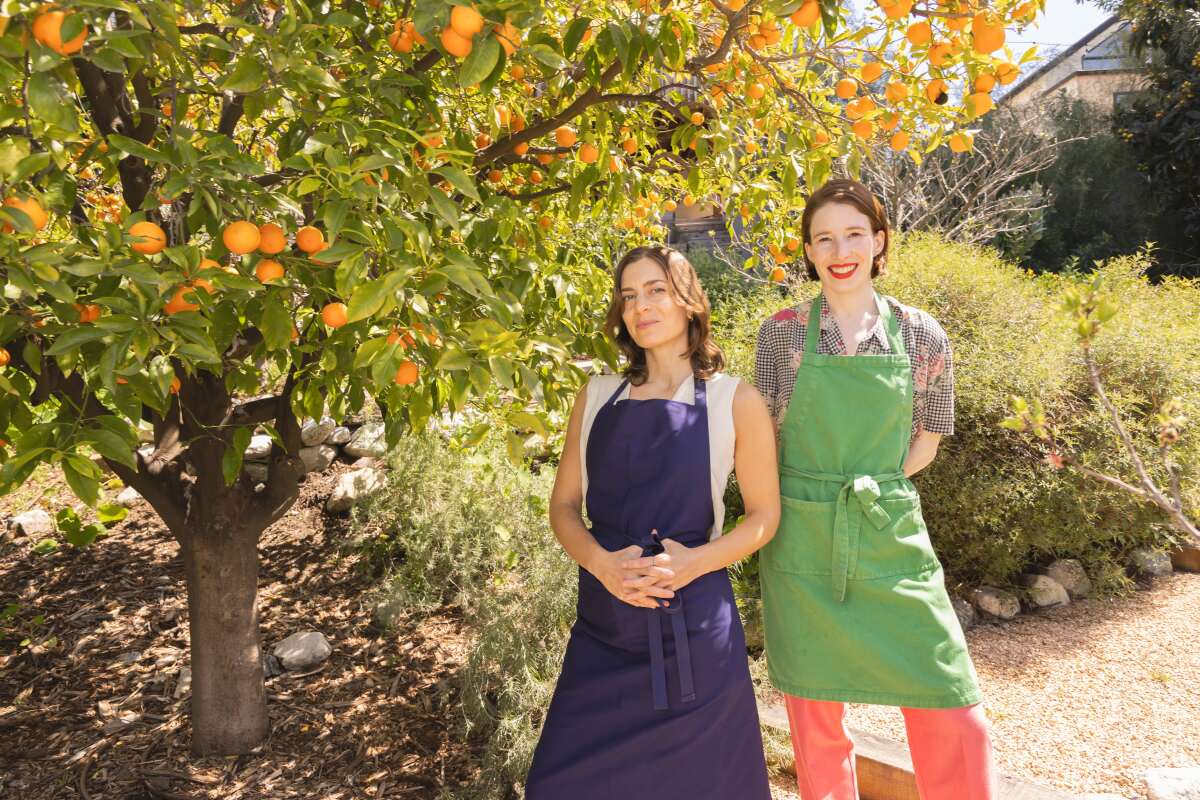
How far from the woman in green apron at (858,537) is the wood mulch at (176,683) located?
4.22 feet

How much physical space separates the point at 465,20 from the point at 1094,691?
342 cm

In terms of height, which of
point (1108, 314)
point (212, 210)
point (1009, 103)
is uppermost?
point (1009, 103)

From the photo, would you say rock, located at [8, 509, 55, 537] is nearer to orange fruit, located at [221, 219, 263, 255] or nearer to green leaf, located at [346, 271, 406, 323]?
orange fruit, located at [221, 219, 263, 255]

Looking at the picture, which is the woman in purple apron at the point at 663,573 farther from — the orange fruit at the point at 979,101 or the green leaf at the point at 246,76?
the green leaf at the point at 246,76

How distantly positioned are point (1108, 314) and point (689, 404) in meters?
0.99

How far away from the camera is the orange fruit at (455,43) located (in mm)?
1153

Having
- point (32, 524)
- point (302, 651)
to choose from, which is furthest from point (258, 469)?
point (302, 651)

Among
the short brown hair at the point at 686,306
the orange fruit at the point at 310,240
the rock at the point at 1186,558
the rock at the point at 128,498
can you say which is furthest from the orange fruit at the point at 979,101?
the rock at the point at 128,498

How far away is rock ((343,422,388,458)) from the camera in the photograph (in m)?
4.38

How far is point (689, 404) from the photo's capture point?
182 cm

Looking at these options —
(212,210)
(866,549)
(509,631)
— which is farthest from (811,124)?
(509,631)

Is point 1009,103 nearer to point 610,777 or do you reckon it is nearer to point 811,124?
point 811,124

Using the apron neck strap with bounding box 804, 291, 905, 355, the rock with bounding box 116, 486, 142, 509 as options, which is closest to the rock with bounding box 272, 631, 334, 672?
the rock with bounding box 116, 486, 142, 509

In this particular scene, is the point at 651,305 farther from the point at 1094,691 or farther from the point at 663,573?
the point at 1094,691
